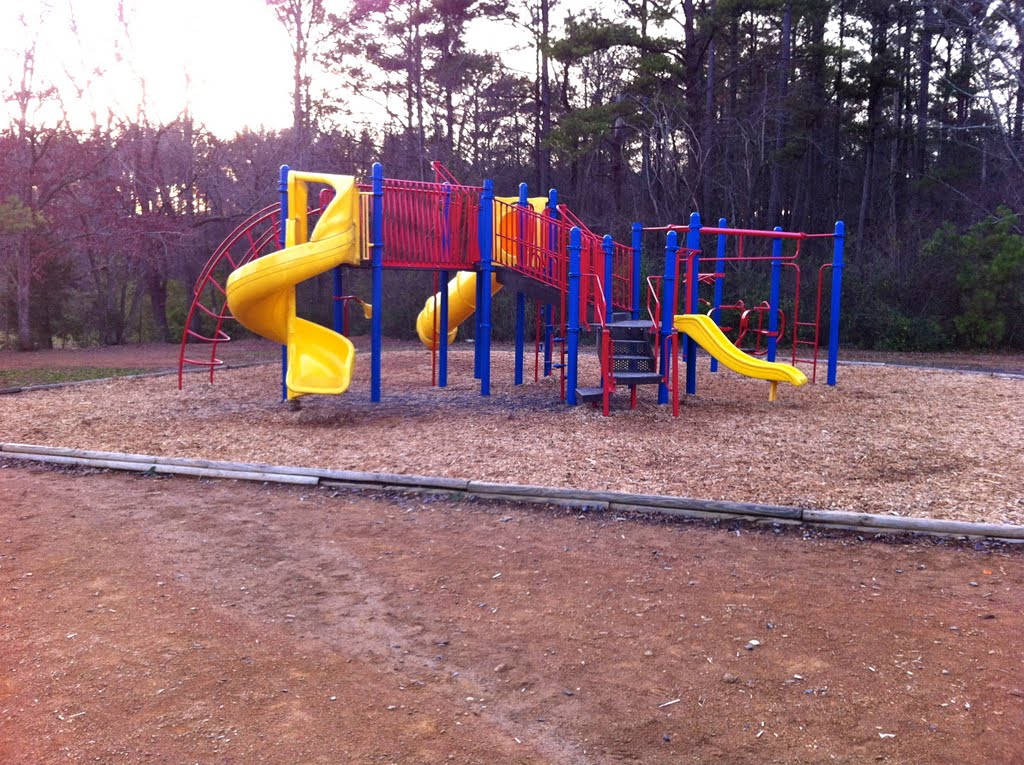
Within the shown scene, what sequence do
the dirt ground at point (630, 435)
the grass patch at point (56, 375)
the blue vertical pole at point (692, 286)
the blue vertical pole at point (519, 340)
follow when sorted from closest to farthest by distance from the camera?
the dirt ground at point (630, 435), the blue vertical pole at point (692, 286), the blue vertical pole at point (519, 340), the grass patch at point (56, 375)

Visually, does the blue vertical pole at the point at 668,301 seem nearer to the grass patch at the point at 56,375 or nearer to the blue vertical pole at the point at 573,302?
the blue vertical pole at the point at 573,302

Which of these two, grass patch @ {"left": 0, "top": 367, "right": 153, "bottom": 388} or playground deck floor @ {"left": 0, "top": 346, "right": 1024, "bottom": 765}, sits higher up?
grass patch @ {"left": 0, "top": 367, "right": 153, "bottom": 388}

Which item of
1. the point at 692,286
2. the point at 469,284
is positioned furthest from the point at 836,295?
the point at 469,284

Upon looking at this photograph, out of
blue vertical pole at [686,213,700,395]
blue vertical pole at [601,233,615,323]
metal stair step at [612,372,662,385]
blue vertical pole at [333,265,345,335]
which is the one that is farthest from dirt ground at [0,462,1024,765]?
blue vertical pole at [333,265,345,335]

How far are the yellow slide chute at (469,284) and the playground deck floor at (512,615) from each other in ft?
12.3

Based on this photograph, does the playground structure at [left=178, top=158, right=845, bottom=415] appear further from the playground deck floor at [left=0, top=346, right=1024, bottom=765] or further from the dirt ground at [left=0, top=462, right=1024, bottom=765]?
the dirt ground at [left=0, top=462, right=1024, bottom=765]

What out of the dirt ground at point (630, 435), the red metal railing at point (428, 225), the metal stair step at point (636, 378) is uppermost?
the red metal railing at point (428, 225)

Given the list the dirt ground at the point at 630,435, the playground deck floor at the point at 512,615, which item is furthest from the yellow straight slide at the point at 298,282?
the playground deck floor at the point at 512,615

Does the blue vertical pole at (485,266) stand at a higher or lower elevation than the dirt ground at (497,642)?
higher

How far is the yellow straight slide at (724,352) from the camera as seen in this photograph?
31.0ft

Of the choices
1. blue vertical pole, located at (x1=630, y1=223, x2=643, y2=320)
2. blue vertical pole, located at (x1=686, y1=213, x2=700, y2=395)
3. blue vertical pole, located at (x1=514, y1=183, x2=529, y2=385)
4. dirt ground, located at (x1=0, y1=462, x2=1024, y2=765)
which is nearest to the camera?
dirt ground, located at (x1=0, y1=462, x2=1024, y2=765)

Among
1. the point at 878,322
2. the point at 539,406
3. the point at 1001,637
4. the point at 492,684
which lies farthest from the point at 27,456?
the point at 878,322

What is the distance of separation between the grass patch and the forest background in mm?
4214

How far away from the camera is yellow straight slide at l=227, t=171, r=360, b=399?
880 cm
